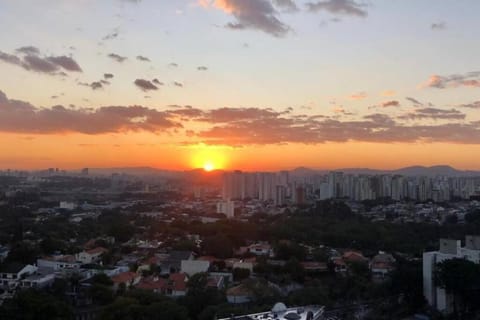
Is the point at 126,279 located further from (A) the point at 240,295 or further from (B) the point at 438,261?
(B) the point at 438,261

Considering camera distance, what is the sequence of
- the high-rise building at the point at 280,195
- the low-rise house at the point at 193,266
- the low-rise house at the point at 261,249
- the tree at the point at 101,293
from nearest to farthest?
the tree at the point at 101,293 < the low-rise house at the point at 193,266 < the low-rise house at the point at 261,249 < the high-rise building at the point at 280,195

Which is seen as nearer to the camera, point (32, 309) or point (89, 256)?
point (32, 309)

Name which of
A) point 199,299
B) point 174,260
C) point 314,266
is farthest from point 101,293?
point 314,266

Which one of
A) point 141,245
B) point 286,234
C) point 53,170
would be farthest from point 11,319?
point 53,170


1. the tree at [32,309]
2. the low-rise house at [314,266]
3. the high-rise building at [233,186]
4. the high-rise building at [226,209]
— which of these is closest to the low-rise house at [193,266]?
the low-rise house at [314,266]

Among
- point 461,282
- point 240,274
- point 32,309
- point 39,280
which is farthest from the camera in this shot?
point 240,274

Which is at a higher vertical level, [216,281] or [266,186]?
[266,186]

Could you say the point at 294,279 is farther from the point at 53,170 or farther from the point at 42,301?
the point at 53,170

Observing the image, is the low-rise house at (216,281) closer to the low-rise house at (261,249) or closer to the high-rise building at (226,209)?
the low-rise house at (261,249)

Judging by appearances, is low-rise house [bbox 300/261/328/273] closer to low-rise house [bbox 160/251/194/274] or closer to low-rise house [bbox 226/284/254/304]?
low-rise house [bbox 160/251/194/274]
